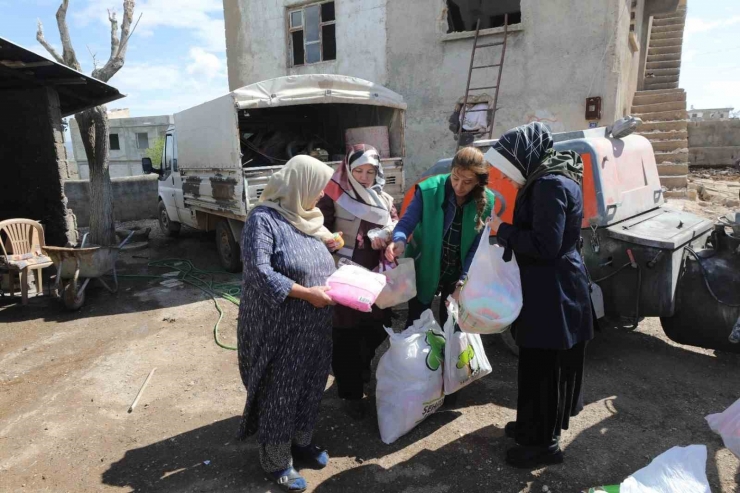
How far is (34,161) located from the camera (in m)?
6.43


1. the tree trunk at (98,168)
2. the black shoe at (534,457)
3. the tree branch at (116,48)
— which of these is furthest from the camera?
the tree branch at (116,48)

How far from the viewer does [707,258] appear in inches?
139

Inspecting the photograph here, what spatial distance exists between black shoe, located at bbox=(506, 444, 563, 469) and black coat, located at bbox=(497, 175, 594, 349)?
0.63 m

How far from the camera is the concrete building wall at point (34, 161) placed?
629 cm

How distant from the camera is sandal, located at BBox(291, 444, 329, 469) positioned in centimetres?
259

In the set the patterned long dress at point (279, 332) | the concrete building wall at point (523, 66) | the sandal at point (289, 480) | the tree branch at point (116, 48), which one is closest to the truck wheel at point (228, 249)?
the tree branch at point (116, 48)

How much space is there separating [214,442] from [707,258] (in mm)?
3647

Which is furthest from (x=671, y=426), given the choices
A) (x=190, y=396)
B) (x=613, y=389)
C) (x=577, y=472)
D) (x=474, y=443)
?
(x=190, y=396)

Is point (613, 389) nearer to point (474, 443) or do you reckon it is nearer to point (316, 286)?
point (474, 443)

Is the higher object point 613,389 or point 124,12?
point 124,12

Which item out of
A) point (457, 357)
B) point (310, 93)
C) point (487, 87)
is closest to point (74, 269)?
point (310, 93)

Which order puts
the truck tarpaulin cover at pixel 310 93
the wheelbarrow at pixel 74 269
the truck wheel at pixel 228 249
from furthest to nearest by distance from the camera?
the truck wheel at pixel 228 249 < the truck tarpaulin cover at pixel 310 93 < the wheelbarrow at pixel 74 269

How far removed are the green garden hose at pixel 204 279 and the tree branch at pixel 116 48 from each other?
3.47 m

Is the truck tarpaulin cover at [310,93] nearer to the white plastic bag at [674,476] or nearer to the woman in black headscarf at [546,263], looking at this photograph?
the woman in black headscarf at [546,263]
